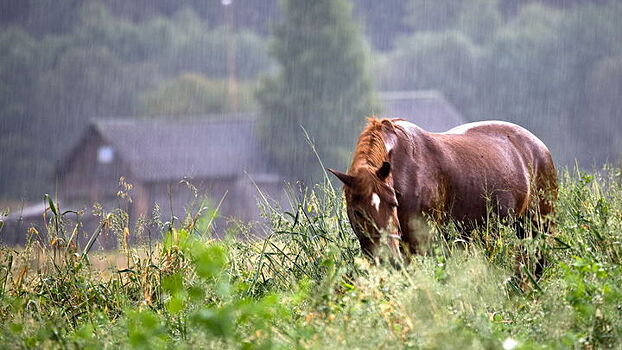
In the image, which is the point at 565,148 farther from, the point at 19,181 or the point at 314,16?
the point at 19,181

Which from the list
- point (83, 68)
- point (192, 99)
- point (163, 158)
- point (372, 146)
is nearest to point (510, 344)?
point (372, 146)

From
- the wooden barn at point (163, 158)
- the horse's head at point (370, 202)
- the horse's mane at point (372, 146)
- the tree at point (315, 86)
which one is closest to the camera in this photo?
the horse's head at point (370, 202)

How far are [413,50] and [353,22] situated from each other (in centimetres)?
2415

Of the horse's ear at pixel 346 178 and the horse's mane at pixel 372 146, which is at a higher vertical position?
the horse's mane at pixel 372 146

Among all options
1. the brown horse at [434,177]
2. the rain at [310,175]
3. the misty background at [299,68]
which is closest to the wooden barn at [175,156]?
the rain at [310,175]

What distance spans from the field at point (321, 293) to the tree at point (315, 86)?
112ft

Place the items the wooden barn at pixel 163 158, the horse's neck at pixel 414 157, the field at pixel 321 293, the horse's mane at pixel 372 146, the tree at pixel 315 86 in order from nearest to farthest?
the field at pixel 321 293 → the horse's mane at pixel 372 146 → the horse's neck at pixel 414 157 → the wooden barn at pixel 163 158 → the tree at pixel 315 86

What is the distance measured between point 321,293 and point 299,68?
1675 inches

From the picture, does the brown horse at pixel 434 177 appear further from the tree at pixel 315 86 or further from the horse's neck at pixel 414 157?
the tree at pixel 315 86

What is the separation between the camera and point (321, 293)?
4.68 meters

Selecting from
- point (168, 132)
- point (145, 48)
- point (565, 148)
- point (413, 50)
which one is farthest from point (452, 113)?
point (145, 48)

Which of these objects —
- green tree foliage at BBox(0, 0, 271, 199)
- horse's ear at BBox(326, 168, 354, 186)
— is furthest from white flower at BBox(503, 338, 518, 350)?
green tree foliage at BBox(0, 0, 271, 199)

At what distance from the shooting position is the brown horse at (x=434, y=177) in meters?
5.48

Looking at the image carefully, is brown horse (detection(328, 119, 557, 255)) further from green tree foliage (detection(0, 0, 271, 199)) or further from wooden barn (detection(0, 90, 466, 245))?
green tree foliage (detection(0, 0, 271, 199))
